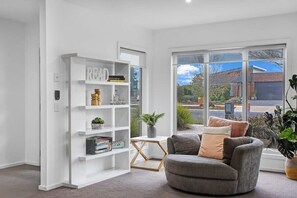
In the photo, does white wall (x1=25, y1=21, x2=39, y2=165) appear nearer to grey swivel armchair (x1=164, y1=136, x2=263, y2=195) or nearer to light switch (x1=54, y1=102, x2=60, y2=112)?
light switch (x1=54, y1=102, x2=60, y2=112)

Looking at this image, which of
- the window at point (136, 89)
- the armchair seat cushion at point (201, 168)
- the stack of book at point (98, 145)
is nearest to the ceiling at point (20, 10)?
the window at point (136, 89)

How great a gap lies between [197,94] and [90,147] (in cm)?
248

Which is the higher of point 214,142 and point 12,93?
point 12,93

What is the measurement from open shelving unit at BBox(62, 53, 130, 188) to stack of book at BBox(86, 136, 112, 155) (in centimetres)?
7

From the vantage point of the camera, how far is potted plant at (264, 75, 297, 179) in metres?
4.59

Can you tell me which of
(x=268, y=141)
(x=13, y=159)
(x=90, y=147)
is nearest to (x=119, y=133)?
(x=90, y=147)

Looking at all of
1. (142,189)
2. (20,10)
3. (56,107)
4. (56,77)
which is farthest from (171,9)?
(142,189)

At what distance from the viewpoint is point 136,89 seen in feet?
20.7

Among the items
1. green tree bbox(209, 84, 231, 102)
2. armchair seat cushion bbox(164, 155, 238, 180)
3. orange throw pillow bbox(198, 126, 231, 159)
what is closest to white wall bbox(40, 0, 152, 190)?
armchair seat cushion bbox(164, 155, 238, 180)

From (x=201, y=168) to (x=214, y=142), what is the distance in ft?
2.08

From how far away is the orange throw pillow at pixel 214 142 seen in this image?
4.41m

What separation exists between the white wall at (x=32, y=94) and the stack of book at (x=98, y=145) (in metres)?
1.65

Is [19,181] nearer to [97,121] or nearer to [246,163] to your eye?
[97,121]

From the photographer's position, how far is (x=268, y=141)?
18.1ft
